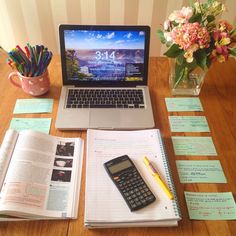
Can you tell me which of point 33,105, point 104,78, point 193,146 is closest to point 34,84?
point 33,105

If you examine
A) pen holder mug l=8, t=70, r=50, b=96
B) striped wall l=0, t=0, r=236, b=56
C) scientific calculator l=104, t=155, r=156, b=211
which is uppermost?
striped wall l=0, t=0, r=236, b=56

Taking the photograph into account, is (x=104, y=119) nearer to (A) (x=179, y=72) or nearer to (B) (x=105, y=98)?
(B) (x=105, y=98)

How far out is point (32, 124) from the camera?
2.76ft

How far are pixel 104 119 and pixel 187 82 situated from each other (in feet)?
1.20

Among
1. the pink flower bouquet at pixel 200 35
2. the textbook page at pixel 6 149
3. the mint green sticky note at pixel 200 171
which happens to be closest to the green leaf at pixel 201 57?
the pink flower bouquet at pixel 200 35

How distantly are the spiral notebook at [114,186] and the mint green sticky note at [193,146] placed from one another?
6 centimetres

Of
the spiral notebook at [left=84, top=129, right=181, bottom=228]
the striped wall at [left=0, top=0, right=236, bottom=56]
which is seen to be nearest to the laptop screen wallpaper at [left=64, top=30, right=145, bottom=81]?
the spiral notebook at [left=84, top=129, right=181, bottom=228]

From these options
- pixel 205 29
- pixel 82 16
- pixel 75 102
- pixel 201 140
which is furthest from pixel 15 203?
pixel 82 16

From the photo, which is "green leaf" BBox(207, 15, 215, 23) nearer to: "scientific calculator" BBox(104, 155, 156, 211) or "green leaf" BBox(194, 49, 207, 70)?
"green leaf" BBox(194, 49, 207, 70)

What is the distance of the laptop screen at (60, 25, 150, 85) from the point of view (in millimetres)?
888

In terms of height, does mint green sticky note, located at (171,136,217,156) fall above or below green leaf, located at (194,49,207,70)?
below

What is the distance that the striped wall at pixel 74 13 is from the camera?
1.38 m

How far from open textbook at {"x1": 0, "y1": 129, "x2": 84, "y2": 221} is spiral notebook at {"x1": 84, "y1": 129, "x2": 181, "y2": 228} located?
0.04 metres

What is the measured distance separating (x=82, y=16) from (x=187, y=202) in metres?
1.18
